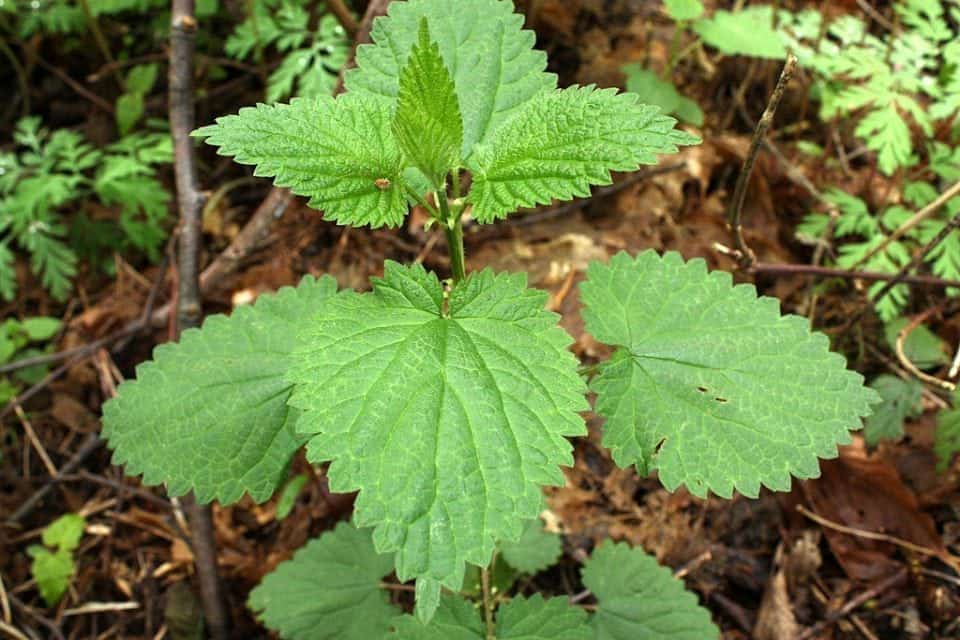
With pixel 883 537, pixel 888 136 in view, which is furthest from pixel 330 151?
pixel 888 136

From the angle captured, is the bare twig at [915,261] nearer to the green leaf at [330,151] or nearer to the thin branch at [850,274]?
the thin branch at [850,274]

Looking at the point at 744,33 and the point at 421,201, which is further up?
the point at 744,33

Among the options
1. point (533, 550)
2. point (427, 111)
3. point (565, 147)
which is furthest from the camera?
point (533, 550)

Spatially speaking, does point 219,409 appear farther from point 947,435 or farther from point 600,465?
point 947,435

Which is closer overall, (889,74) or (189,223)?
(189,223)

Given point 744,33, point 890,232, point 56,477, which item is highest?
point 744,33

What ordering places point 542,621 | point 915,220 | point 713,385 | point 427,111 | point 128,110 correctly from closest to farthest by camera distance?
point 427,111 → point 713,385 → point 542,621 → point 915,220 → point 128,110
